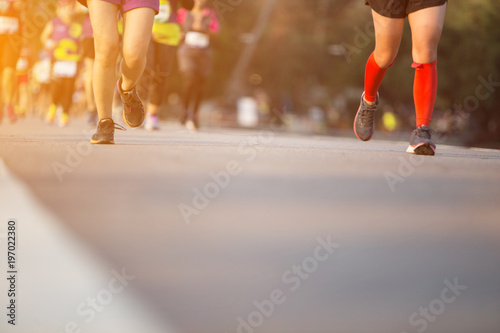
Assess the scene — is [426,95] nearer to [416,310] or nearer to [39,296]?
[416,310]

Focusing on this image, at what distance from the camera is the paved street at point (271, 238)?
3723 millimetres

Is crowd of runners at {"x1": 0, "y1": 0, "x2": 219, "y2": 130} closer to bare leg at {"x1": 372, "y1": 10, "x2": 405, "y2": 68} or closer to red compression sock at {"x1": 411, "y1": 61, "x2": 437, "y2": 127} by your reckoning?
bare leg at {"x1": 372, "y1": 10, "x2": 405, "y2": 68}

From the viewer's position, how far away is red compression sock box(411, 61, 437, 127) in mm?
6599

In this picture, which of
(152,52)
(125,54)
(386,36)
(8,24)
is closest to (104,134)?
(125,54)

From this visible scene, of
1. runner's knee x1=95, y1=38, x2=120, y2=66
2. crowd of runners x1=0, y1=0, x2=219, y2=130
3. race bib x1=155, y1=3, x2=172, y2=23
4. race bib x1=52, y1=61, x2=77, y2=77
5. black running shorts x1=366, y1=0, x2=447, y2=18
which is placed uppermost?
black running shorts x1=366, y1=0, x2=447, y2=18

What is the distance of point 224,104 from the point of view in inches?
1580

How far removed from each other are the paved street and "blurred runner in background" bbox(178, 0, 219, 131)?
272 inches

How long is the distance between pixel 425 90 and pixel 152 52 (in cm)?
471

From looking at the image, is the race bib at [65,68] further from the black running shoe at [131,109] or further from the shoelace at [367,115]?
the shoelace at [367,115]

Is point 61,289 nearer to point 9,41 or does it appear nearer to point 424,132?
→ point 424,132

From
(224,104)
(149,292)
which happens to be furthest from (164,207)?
(224,104)

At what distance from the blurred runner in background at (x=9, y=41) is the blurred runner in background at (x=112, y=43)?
6.28 metres

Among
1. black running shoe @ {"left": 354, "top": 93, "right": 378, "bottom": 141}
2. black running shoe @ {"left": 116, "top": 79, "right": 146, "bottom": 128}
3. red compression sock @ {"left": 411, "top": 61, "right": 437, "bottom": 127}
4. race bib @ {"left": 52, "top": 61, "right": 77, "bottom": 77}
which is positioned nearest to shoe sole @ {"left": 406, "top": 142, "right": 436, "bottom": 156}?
red compression sock @ {"left": 411, "top": 61, "right": 437, "bottom": 127}

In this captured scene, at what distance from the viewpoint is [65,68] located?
13.7m
